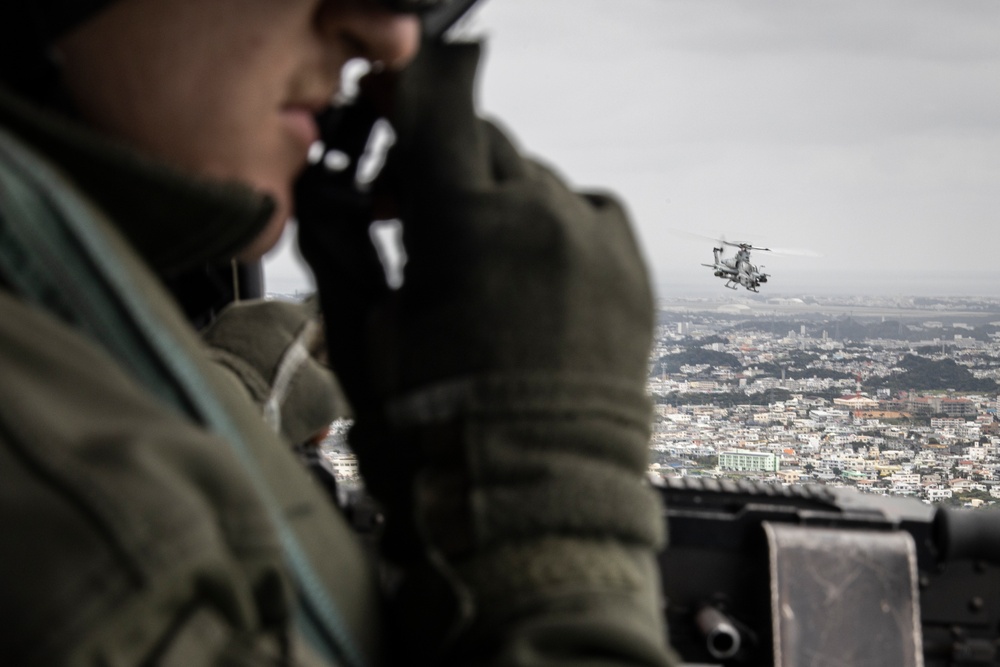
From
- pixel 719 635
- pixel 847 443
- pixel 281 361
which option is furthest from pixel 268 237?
pixel 847 443

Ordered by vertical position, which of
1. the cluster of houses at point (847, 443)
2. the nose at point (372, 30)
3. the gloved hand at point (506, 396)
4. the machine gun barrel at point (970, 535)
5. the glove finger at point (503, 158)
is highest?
the nose at point (372, 30)

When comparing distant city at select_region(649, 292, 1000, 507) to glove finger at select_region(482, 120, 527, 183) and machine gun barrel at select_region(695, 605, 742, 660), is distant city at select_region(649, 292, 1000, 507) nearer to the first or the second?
machine gun barrel at select_region(695, 605, 742, 660)

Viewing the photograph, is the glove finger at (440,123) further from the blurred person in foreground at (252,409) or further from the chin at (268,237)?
the chin at (268,237)

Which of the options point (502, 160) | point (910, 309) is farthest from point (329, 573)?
point (910, 309)

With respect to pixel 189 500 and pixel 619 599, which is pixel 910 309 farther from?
pixel 189 500

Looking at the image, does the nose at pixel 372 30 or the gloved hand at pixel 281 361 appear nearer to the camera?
the nose at pixel 372 30

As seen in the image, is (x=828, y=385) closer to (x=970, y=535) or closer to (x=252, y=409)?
(x=970, y=535)

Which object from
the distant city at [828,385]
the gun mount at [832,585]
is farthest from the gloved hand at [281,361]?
the distant city at [828,385]

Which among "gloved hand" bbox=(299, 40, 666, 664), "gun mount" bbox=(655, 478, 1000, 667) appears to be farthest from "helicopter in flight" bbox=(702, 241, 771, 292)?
"gloved hand" bbox=(299, 40, 666, 664)
